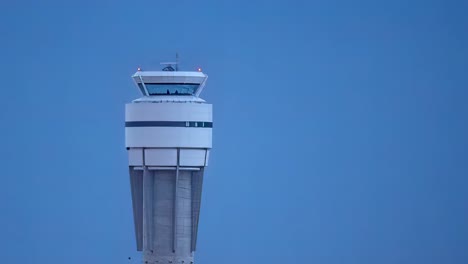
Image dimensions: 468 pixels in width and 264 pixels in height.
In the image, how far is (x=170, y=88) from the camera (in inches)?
6220

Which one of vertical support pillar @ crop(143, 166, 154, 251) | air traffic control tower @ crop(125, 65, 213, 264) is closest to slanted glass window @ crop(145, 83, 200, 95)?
air traffic control tower @ crop(125, 65, 213, 264)

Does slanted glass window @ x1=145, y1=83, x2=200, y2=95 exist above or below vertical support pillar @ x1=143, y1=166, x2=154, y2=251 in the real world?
above

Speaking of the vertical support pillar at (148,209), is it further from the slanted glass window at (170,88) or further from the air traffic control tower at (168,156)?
the slanted glass window at (170,88)

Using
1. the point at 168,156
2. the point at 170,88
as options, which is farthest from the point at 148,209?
the point at 170,88

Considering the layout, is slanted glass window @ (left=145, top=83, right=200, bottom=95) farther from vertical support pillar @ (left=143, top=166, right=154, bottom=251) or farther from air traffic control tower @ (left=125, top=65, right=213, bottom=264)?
vertical support pillar @ (left=143, top=166, right=154, bottom=251)

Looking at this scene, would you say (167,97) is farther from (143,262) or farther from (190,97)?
(143,262)

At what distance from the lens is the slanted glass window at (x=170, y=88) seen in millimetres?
157625

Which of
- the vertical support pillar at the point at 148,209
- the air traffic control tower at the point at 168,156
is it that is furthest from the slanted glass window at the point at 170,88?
the vertical support pillar at the point at 148,209

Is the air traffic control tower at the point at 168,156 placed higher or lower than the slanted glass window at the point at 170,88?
lower

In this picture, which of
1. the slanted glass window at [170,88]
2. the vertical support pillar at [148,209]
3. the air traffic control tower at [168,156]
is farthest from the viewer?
the slanted glass window at [170,88]

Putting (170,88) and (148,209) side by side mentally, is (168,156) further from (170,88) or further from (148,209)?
(170,88)

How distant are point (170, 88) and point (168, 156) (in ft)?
20.2

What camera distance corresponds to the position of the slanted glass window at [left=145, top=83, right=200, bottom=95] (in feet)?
517

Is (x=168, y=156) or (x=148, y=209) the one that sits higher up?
(x=168, y=156)
